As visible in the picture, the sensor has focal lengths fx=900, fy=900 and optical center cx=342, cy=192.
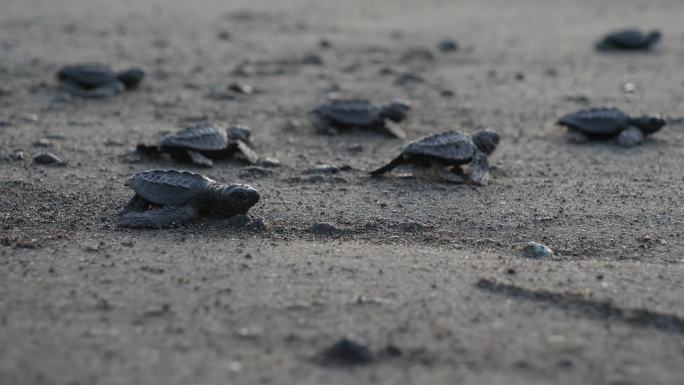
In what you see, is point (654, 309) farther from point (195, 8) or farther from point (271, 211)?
point (195, 8)

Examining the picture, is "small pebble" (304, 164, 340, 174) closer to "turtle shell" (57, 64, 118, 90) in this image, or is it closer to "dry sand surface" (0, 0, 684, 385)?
"dry sand surface" (0, 0, 684, 385)

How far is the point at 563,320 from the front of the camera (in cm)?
315

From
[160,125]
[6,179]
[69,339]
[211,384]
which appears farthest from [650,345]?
[160,125]

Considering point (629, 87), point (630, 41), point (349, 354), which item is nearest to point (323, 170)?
point (349, 354)

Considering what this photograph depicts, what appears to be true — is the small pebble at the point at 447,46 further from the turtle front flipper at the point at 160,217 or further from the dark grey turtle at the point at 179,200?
the turtle front flipper at the point at 160,217

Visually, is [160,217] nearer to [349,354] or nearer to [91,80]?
[349,354]

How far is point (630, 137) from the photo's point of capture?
5.76 meters

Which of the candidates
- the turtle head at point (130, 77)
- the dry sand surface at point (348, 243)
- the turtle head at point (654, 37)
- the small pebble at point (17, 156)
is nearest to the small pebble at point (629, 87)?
the dry sand surface at point (348, 243)

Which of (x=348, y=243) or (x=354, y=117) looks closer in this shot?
(x=348, y=243)

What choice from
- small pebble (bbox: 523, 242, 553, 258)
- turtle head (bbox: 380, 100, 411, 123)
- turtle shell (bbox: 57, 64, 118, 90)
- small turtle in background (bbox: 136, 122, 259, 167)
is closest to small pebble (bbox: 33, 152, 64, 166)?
small turtle in background (bbox: 136, 122, 259, 167)

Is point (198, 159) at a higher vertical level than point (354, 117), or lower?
lower

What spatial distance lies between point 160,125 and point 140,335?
3.39m

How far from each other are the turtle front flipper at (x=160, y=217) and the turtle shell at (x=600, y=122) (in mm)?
2853

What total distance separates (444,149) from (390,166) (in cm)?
31
